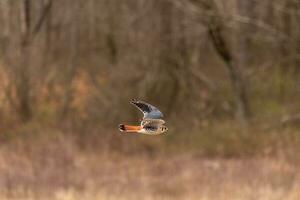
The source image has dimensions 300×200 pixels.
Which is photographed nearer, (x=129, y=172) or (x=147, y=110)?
(x=147, y=110)

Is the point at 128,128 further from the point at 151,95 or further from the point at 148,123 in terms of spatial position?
the point at 151,95

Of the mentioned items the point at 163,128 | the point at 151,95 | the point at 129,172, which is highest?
the point at 151,95

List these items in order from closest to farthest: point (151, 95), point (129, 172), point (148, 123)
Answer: point (148, 123) < point (151, 95) < point (129, 172)

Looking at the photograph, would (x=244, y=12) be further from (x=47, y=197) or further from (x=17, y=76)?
(x=47, y=197)

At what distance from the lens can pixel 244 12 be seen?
1468 centimetres

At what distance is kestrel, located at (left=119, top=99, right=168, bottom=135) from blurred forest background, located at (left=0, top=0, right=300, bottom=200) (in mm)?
8829

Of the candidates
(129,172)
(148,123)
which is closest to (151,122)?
(148,123)

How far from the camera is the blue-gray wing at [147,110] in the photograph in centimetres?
142

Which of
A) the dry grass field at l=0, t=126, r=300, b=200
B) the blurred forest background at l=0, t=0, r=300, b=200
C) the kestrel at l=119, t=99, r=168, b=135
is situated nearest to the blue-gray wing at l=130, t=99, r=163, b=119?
the kestrel at l=119, t=99, r=168, b=135

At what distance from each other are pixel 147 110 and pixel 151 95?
9512mm

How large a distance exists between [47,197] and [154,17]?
5.93m

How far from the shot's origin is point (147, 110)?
143 centimetres

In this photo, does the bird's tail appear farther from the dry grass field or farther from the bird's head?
the dry grass field

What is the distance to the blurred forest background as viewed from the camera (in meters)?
11.6
